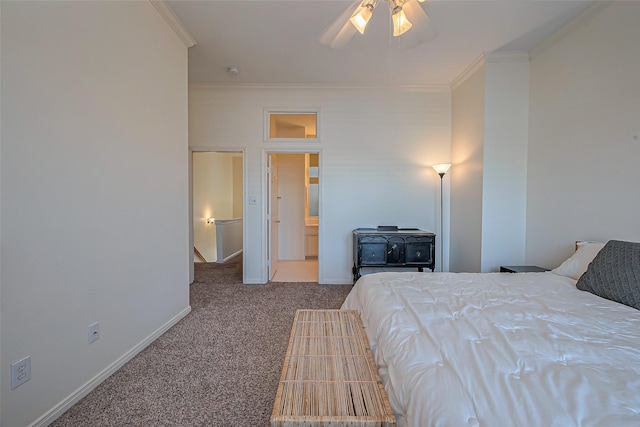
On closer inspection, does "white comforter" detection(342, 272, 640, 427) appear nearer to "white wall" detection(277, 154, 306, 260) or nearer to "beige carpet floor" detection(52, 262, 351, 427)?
"beige carpet floor" detection(52, 262, 351, 427)

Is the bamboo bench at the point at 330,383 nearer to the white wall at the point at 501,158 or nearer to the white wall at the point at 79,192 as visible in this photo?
the white wall at the point at 79,192

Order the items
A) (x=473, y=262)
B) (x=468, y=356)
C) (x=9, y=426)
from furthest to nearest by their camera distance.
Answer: (x=473, y=262), (x=9, y=426), (x=468, y=356)

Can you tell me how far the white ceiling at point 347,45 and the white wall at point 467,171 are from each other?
1.13ft

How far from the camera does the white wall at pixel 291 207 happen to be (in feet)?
19.4

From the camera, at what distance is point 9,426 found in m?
1.25

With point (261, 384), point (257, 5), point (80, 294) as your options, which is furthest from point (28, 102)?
point (261, 384)

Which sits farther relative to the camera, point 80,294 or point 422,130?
point 422,130

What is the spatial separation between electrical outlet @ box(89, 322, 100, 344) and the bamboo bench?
130 centimetres

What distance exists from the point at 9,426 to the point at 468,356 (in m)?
2.05

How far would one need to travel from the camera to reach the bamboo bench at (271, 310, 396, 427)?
3.05 feet

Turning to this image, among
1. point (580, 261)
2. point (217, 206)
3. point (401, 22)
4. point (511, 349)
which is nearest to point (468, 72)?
point (401, 22)

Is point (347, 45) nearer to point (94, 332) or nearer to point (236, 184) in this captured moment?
point (94, 332)

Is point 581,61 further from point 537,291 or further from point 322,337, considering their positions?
point 322,337

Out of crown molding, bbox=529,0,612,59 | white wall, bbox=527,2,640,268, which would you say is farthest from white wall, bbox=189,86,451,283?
white wall, bbox=527,2,640,268
